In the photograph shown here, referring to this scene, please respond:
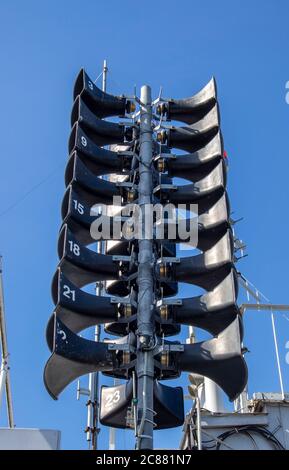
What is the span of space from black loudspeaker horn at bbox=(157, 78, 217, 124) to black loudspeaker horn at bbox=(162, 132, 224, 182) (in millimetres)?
1605

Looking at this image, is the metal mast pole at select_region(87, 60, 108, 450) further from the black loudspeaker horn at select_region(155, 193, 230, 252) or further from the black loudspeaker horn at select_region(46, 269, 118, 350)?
the black loudspeaker horn at select_region(46, 269, 118, 350)

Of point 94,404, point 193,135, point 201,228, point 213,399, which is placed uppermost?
point 193,135

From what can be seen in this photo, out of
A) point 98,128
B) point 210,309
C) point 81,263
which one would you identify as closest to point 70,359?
point 81,263

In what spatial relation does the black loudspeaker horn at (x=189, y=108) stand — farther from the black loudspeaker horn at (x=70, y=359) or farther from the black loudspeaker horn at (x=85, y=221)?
the black loudspeaker horn at (x=70, y=359)

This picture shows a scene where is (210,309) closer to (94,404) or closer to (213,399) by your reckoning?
(213,399)

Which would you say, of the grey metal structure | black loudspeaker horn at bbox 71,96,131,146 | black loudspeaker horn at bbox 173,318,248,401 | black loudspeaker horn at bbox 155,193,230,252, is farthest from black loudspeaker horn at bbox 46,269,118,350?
black loudspeaker horn at bbox 71,96,131,146

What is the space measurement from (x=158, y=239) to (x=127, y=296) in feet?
5.69

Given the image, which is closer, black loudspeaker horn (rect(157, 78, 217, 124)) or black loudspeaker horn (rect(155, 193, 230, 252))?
black loudspeaker horn (rect(155, 193, 230, 252))

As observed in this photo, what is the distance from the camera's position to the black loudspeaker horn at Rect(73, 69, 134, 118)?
26891 millimetres

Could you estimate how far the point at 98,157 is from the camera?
25531 millimetres

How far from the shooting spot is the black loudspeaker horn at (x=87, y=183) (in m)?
24.3

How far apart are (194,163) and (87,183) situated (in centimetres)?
336

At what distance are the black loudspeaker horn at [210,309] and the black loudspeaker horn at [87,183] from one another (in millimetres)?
4215
